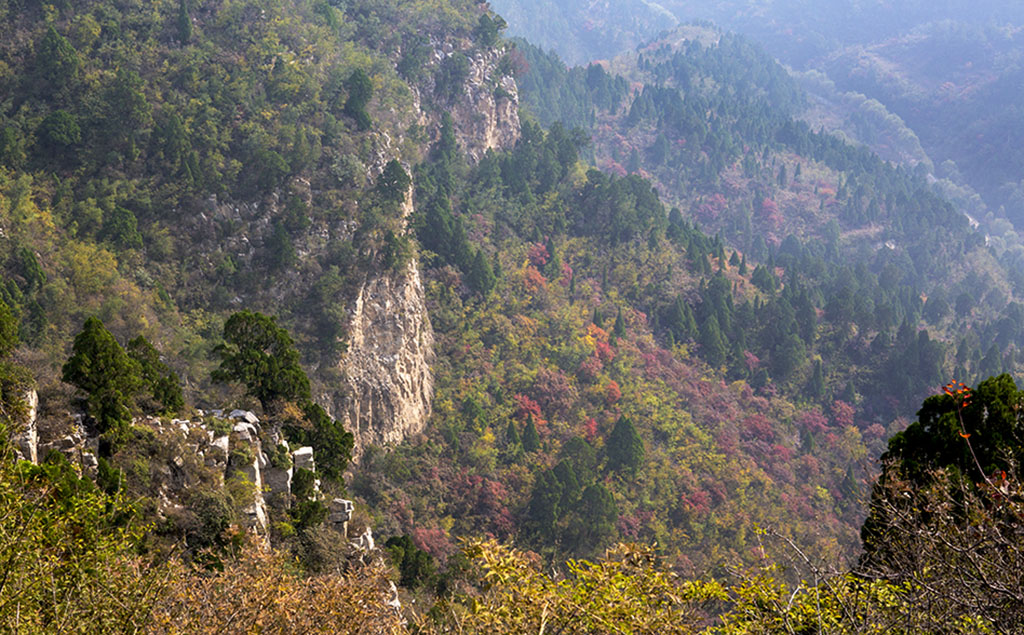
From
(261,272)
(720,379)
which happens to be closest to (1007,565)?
(261,272)

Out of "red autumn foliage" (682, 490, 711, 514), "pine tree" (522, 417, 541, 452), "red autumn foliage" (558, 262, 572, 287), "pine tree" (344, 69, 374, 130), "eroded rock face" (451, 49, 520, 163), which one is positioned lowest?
"pine tree" (522, 417, 541, 452)

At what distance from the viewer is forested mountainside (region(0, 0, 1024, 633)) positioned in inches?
544

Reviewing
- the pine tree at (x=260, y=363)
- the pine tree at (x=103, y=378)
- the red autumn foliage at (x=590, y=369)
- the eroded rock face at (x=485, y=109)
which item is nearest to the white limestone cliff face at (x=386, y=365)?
the red autumn foliage at (x=590, y=369)

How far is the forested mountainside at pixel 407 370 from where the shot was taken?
Result: 13.8m

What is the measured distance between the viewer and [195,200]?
1775 inches

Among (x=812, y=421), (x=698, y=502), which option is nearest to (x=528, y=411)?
(x=698, y=502)

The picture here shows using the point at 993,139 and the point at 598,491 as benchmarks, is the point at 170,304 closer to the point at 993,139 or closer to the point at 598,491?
the point at 598,491

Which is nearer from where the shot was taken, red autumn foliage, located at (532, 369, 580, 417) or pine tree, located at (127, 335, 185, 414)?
pine tree, located at (127, 335, 185, 414)

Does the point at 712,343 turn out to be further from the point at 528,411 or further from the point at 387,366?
the point at 387,366

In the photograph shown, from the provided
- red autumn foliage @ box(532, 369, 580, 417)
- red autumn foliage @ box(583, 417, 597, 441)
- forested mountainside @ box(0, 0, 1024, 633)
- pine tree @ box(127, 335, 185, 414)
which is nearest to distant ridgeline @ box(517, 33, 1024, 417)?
forested mountainside @ box(0, 0, 1024, 633)

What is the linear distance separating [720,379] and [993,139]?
476 ft

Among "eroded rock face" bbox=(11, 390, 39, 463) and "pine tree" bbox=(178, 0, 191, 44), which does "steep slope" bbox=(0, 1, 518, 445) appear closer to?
"pine tree" bbox=(178, 0, 191, 44)

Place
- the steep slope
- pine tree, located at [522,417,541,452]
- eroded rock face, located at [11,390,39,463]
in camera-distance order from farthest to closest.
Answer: pine tree, located at [522,417,541,452], the steep slope, eroded rock face, located at [11,390,39,463]

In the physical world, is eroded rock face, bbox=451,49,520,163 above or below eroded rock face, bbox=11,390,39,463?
above
